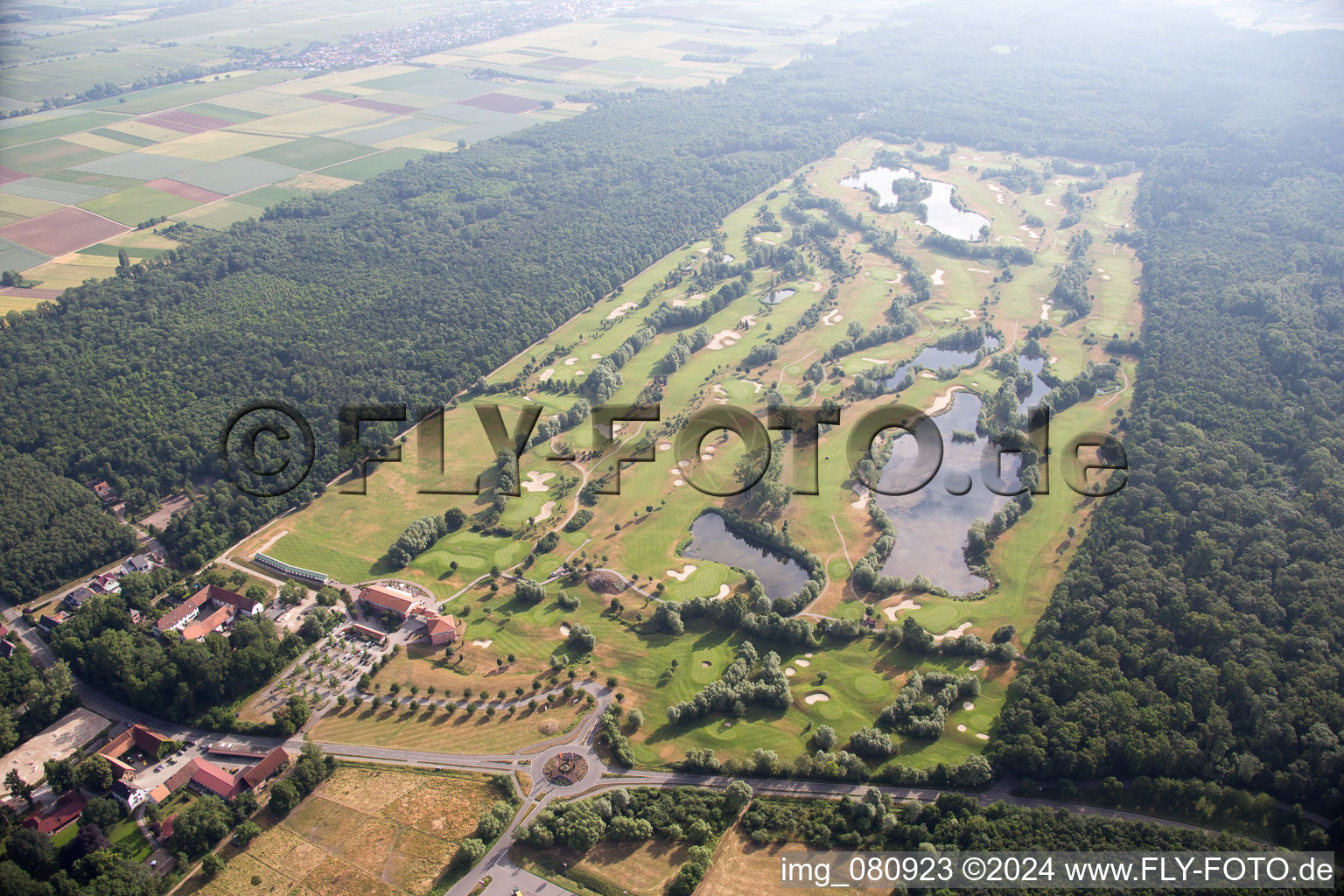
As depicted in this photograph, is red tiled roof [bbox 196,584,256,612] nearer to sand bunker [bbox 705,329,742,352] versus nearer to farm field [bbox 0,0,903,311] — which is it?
sand bunker [bbox 705,329,742,352]

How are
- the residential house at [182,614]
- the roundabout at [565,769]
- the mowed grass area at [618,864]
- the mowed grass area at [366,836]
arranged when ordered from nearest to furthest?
1. the mowed grass area at [618,864]
2. the mowed grass area at [366,836]
3. the roundabout at [565,769]
4. the residential house at [182,614]

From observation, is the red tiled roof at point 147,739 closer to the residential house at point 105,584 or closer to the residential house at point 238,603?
the residential house at point 238,603

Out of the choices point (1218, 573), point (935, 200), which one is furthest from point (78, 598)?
point (935, 200)

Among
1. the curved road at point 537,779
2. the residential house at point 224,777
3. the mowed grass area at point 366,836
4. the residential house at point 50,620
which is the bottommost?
the mowed grass area at point 366,836

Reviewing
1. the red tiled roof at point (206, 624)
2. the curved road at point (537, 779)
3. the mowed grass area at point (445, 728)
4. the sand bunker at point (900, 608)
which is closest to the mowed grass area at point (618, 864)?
the curved road at point (537, 779)

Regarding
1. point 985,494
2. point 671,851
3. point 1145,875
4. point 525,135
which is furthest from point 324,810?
point 525,135

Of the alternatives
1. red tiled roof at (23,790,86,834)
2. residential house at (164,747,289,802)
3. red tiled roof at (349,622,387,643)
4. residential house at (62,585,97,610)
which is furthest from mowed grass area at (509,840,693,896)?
residential house at (62,585,97,610)
